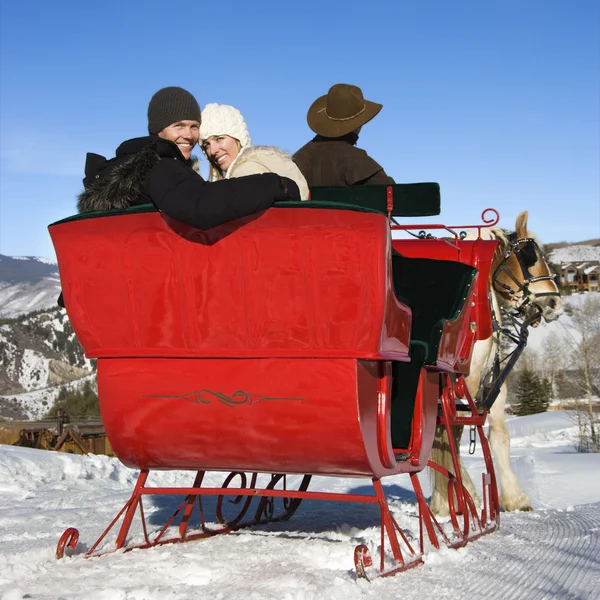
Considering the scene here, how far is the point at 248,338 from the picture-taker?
11.4 feet

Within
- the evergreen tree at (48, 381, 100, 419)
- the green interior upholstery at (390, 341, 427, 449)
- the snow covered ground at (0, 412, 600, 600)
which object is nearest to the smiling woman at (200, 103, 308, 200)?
the green interior upholstery at (390, 341, 427, 449)

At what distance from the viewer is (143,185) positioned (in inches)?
142

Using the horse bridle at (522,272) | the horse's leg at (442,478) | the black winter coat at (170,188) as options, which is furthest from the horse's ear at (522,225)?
the black winter coat at (170,188)

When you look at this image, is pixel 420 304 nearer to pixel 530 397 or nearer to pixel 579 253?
pixel 530 397

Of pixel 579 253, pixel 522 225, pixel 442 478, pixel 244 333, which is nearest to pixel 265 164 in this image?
pixel 244 333

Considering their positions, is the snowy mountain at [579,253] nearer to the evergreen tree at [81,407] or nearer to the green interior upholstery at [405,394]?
the evergreen tree at [81,407]

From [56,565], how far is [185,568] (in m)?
0.55

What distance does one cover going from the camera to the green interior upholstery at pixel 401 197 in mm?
4324

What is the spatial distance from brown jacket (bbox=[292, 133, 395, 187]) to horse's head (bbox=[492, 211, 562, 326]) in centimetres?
278

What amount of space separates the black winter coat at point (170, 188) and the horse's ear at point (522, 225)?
4542 mm

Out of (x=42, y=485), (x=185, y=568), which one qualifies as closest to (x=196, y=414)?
(x=185, y=568)

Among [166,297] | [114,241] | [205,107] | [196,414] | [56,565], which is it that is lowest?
[56,565]

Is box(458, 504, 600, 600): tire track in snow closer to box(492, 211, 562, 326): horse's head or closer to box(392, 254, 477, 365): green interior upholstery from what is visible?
box(392, 254, 477, 365): green interior upholstery

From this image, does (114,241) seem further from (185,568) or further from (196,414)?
(185,568)
